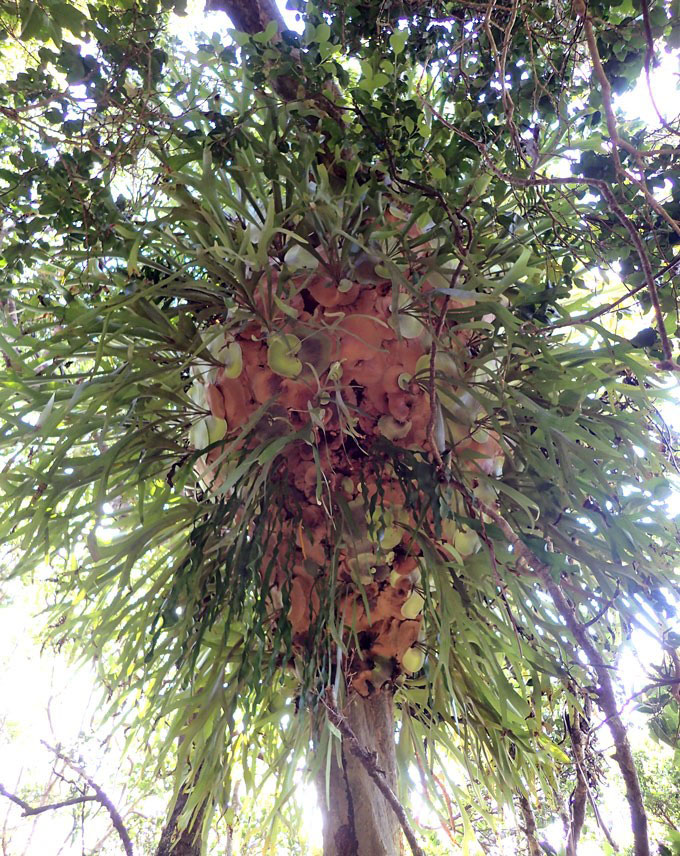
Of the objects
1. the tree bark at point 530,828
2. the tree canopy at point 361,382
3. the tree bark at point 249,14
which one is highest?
the tree bark at point 249,14

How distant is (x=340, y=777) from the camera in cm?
73

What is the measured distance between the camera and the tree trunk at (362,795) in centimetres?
68

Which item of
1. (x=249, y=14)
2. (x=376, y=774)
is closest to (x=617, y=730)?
(x=376, y=774)

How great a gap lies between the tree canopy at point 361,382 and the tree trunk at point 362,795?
0.08ft

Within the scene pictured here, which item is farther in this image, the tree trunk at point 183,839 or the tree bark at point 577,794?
the tree trunk at point 183,839

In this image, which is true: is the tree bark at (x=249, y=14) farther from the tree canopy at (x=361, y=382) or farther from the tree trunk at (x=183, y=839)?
the tree trunk at (x=183, y=839)

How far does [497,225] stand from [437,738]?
0.71 m

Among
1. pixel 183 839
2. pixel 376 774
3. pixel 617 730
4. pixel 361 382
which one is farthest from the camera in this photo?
pixel 183 839

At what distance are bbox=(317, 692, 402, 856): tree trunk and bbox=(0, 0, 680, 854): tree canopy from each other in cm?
3

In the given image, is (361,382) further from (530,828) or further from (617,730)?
(530,828)

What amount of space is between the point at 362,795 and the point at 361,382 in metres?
0.45

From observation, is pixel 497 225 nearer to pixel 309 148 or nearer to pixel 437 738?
pixel 309 148

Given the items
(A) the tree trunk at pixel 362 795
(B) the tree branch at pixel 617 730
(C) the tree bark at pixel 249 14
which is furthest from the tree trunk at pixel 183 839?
(C) the tree bark at pixel 249 14

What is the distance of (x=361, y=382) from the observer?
2.56ft
